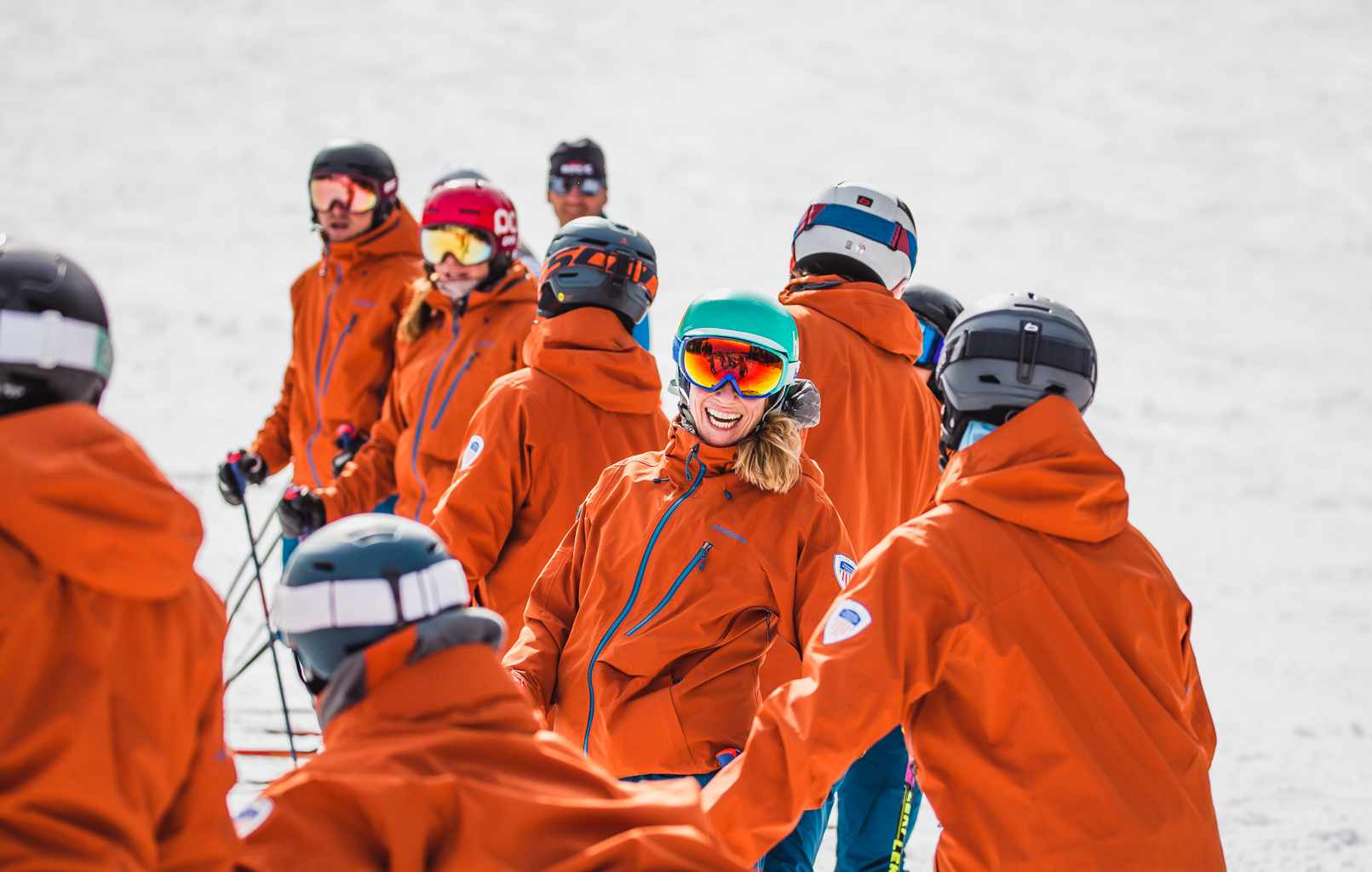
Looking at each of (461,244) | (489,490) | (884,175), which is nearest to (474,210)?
(461,244)

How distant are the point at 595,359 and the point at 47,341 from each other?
2.45 meters

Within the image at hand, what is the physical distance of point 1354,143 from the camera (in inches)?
956

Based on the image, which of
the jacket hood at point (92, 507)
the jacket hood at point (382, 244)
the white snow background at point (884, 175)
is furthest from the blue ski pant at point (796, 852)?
the white snow background at point (884, 175)

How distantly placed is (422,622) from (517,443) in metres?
2.07

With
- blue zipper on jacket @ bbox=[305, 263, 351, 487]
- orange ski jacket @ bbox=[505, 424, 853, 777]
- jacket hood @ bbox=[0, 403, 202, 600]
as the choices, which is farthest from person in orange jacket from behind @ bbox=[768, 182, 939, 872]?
jacket hood @ bbox=[0, 403, 202, 600]

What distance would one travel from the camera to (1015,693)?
250 centimetres

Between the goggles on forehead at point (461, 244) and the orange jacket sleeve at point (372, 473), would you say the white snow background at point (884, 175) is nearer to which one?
the orange jacket sleeve at point (372, 473)

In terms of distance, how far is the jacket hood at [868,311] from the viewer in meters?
4.57

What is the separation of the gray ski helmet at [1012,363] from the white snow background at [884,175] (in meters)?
5.98

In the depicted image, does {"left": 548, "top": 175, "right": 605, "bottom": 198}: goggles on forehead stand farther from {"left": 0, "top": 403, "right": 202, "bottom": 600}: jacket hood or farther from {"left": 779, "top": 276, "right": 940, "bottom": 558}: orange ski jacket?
{"left": 0, "top": 403, "right": 202, "bottom": 600}: jacket hood

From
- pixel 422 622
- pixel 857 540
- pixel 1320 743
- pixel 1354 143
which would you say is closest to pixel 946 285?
pixel 1354 143

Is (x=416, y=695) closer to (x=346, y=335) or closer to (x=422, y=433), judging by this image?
(x=422, y=433)

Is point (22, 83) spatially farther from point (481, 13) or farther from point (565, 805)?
point (565, 805)

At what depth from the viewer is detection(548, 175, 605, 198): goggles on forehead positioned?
8062 mm
